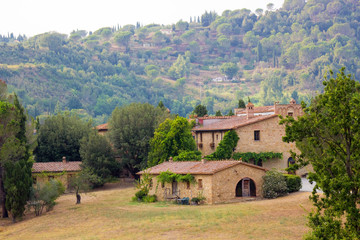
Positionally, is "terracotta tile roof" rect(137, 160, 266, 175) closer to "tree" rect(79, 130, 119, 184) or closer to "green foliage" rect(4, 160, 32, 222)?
"green foliage" rect(4, 160, 32, 222)

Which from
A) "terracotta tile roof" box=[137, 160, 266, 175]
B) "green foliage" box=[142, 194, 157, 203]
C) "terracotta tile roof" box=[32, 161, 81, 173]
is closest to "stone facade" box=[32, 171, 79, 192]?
"terracotta tile roof" box=[32, 161, 81, 173]

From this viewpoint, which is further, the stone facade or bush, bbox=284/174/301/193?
the stone facade

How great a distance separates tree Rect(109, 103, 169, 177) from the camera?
66.7 metres

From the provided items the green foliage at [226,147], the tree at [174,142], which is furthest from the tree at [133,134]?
the green foliage at [226,147]

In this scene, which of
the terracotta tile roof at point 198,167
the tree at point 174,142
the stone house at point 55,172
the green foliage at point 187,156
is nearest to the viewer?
the terracotta tile roof at point 198,167

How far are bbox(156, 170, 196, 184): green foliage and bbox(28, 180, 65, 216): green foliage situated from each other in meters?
9.83

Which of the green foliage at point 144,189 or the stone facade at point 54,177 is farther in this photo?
the stone facade at point 54,177

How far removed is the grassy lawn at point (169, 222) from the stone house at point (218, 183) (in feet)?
5.56

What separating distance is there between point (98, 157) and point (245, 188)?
25.0 metres

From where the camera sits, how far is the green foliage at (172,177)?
4407cm

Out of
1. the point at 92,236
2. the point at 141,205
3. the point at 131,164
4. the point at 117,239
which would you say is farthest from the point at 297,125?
the point at 131,164

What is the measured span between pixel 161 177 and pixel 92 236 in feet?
44.9

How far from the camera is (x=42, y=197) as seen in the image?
46.8 m

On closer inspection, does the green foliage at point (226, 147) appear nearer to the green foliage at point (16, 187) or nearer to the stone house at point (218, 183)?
the stone house at point (218, 183)
